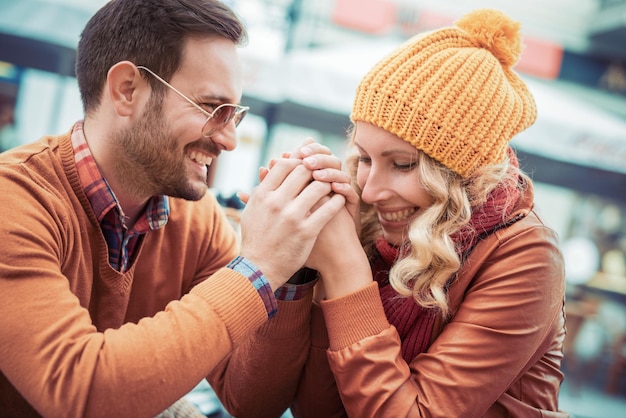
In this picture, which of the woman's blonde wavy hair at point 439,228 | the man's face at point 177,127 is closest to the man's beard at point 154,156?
the man's face at point 177,127

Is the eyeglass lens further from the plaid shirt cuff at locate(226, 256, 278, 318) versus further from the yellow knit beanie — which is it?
the plaid shirt cuff at locate(226, 256, 278, 318)

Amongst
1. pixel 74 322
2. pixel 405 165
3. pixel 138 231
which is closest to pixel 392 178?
pixel 405 165

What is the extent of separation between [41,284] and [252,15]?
5.63 metres

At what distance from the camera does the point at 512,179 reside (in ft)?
5.42

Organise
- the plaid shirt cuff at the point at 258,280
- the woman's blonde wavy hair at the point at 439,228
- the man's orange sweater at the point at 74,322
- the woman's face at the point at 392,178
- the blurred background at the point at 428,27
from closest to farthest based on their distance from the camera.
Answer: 1. the man's orange sweater at the point at 74,322
2. the plaid shirt cuff at the point at 258,280
3. the woman's blonde wavy hair at the point at 439,228
4. the woman's face at the point at 392,178
5. the blurred background at the point at 428,27

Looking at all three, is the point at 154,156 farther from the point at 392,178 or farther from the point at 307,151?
the point at 392,178

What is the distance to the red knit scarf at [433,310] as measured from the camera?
155 cm

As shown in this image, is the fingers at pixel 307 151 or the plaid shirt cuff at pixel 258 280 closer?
the plaid shirt cuff at pixel 258 280

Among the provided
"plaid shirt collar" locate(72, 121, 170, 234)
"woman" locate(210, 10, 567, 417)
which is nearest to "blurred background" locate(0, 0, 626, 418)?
"plaid shirt collar" locate(72, 121, 170, 234)

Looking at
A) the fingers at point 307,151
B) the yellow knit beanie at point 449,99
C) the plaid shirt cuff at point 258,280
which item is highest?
the yellow knit beanie at point 449,99

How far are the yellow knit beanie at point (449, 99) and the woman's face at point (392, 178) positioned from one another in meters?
0.04

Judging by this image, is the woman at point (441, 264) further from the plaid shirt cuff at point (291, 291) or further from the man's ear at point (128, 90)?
the man's ear at point (128, 90)

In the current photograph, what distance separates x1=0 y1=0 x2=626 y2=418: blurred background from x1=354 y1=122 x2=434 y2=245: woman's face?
1435 mm

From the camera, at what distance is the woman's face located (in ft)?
5.36
